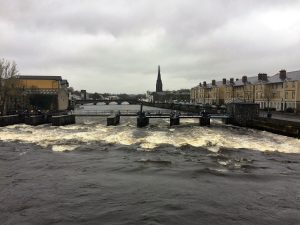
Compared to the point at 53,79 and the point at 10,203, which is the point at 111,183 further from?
the point at 53,79

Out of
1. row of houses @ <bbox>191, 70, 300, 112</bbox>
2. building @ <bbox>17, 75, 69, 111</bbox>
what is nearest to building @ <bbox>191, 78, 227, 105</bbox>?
row of houses @ <bbox>191, 70, 300, 112</bbox>

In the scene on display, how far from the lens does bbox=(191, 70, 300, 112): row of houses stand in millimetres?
85169

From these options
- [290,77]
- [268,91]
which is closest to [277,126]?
[290,77]

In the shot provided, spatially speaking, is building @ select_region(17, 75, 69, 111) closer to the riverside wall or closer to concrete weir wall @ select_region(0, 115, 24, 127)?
concrete weir wall @ select_region(0, 115, 24, 127)

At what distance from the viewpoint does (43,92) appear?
99938 mm

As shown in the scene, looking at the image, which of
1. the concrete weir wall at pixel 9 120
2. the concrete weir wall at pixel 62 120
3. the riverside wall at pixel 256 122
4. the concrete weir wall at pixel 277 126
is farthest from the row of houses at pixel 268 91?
the concrete weir wall at pixel 9 120

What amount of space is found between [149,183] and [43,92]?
84.7m

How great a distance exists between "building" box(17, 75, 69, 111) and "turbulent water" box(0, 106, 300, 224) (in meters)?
61.2

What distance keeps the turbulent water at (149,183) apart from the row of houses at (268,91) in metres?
52.8

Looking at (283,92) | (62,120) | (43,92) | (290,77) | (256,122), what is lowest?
(256,122)

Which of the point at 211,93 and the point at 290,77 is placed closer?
the point at 290,77

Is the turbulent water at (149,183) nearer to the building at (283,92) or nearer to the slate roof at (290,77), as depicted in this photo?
the building at (283,92)

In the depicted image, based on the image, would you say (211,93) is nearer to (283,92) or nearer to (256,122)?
(283,92)

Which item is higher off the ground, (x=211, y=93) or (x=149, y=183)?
(x=211, y=93)
